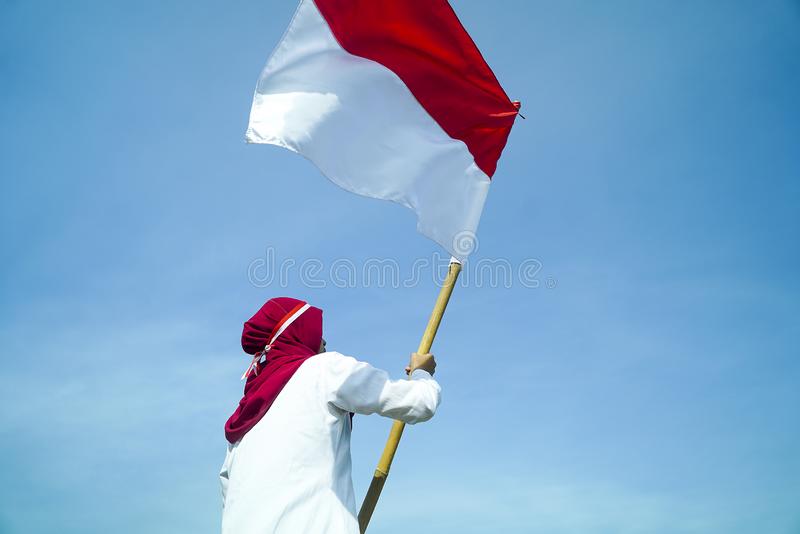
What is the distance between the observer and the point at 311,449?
3.83 metres

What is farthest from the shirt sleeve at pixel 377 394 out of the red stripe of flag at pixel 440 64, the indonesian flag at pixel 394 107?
the red stripe of flag at pixel 440 64

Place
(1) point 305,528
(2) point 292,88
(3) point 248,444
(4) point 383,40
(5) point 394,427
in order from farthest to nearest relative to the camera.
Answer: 1. (4) point 383,40
2. (2) point 292,88
3. (5) point 394,427
4. (3) point 248,444
5. (1) point 305,528

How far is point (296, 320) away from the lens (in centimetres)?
446

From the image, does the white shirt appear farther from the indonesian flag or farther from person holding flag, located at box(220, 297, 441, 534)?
the indonesian flag

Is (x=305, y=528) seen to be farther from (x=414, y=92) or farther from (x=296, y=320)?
(x=414, y=92)

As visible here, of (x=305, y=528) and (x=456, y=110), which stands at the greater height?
(x=456, y=110)

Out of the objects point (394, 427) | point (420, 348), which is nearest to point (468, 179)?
point (420, 348)

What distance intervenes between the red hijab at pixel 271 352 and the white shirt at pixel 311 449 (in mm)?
83

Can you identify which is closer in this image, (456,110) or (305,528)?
(305,528)

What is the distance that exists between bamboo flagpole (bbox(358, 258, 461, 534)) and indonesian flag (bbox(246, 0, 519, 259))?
1.23 feet

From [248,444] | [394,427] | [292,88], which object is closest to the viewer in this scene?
[248,444]

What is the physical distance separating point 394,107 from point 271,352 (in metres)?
2.40

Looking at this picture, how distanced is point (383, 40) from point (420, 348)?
2675 millimetres

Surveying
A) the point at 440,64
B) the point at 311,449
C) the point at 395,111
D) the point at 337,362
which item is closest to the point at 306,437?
the point at 311,449
